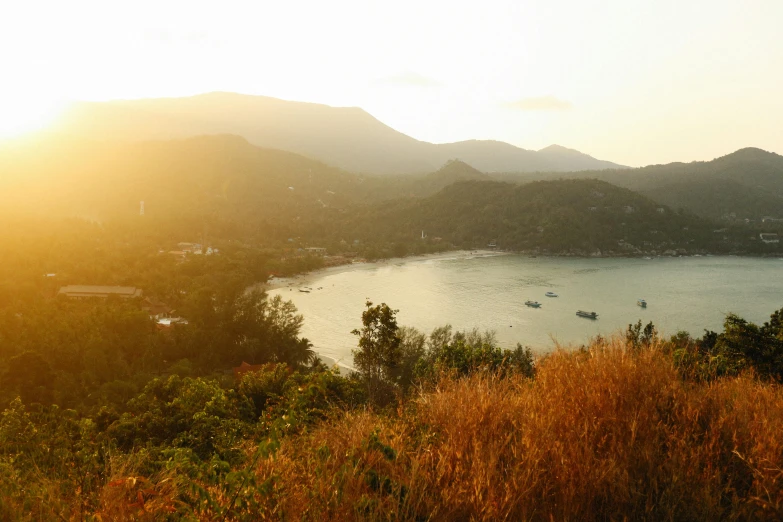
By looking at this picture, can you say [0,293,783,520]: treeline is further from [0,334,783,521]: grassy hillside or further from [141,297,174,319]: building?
[141,297,174,319]: building

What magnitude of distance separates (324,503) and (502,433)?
944 millimetres

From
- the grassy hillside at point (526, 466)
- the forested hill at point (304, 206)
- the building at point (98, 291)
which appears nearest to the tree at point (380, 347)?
the grassy hillside at point (526, 466)

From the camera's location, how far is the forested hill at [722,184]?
5841 centimetres

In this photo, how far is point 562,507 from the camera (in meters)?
1.74

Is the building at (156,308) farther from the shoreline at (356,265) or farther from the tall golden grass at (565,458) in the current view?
the tall golden grass at (565,458)

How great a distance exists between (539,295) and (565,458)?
93.3 ft

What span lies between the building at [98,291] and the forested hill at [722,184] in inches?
2513

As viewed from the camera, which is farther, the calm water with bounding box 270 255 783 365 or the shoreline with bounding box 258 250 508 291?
the shoreline with bounding box 258 250 508 291

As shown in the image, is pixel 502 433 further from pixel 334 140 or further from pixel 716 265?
pixel 334 140

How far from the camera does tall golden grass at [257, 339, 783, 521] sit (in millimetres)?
1746

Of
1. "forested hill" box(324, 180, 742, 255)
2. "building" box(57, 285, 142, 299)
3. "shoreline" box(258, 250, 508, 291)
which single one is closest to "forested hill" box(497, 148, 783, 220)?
"forested hill" box(324, 180, 742, 255)

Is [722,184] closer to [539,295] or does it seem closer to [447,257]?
[447,257]

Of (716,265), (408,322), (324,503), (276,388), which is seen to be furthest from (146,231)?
(716,265)

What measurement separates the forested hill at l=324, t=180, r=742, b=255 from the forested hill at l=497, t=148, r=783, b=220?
A: 1213 centimetres
